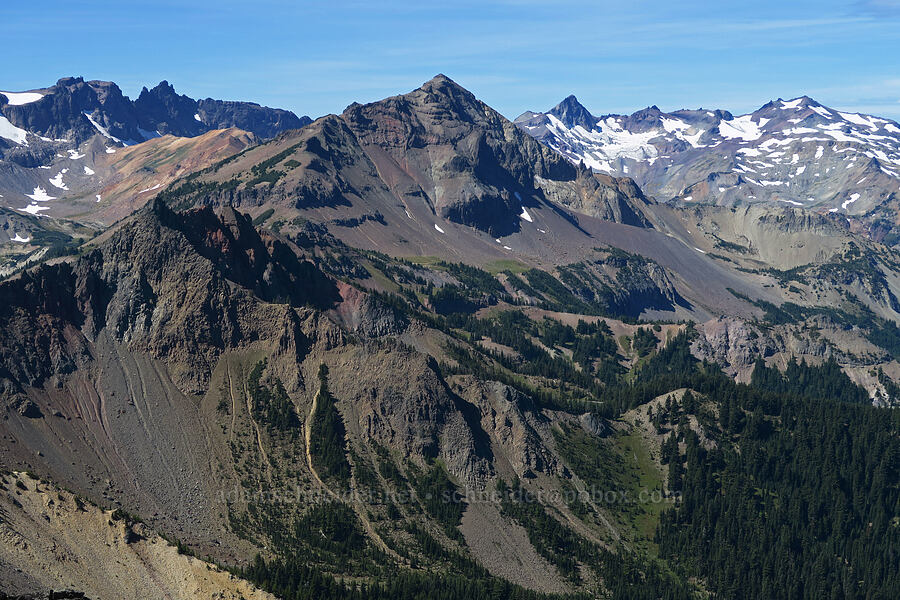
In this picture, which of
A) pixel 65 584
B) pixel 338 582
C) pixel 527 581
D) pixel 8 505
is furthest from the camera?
pixel 527 581

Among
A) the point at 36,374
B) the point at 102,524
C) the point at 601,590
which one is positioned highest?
the point at 36,374

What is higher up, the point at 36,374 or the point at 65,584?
the point at 36,374

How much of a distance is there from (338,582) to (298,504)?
25034 mm

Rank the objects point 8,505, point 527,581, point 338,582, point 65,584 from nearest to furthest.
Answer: point 65,584 → point 8,505 → point 338,582 → point 527,581

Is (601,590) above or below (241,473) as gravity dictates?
below

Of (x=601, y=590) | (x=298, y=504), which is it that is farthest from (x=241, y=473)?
(x=601, y=590)

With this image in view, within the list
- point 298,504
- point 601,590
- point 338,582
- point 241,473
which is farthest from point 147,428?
point 601,590

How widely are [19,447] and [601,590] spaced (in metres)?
112

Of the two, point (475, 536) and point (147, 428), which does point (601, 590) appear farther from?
point (147, 428)

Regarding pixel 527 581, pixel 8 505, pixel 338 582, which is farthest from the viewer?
pixel 527 581

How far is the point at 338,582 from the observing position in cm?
17125

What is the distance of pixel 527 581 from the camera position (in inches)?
7461

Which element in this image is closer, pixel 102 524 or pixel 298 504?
pixel 102 524

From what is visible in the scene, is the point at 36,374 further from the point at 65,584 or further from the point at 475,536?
the point at 475,536
